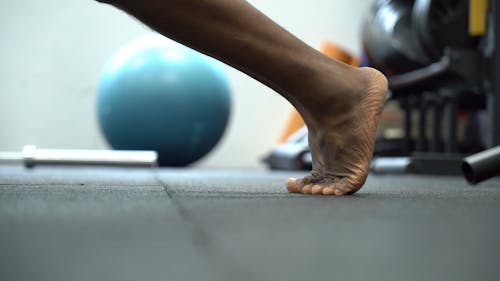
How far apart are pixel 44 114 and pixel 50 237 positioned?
12.2 ft

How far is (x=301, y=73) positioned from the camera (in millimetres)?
1068

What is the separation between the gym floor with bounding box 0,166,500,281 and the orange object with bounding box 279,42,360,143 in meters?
3.02

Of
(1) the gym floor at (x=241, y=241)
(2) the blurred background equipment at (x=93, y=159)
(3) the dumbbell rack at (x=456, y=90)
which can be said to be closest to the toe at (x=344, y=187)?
(1) the gym floor at (x=241, y=241)

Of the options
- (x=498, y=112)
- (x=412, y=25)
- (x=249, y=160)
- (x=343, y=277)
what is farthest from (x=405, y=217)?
(x=249, y=160)

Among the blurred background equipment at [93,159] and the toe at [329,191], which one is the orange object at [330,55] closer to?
the blurred background equipment at [93,159]

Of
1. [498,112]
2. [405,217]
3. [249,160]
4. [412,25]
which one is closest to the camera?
[405,217]

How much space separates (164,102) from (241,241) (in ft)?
8.15

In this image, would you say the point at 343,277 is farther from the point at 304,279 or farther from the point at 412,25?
the point at 412,25

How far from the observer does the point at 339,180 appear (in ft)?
3.70

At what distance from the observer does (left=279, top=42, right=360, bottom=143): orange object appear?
3.84m

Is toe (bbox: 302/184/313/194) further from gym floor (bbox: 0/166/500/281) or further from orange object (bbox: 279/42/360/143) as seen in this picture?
orange object (bbox: 279/42/360/143)

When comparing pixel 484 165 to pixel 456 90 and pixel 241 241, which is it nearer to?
pixel 241 241

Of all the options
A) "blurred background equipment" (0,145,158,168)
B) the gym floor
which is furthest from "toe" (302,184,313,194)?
"blurred background equipment" (0,145,158,168)

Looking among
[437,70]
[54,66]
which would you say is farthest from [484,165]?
[54,66]
